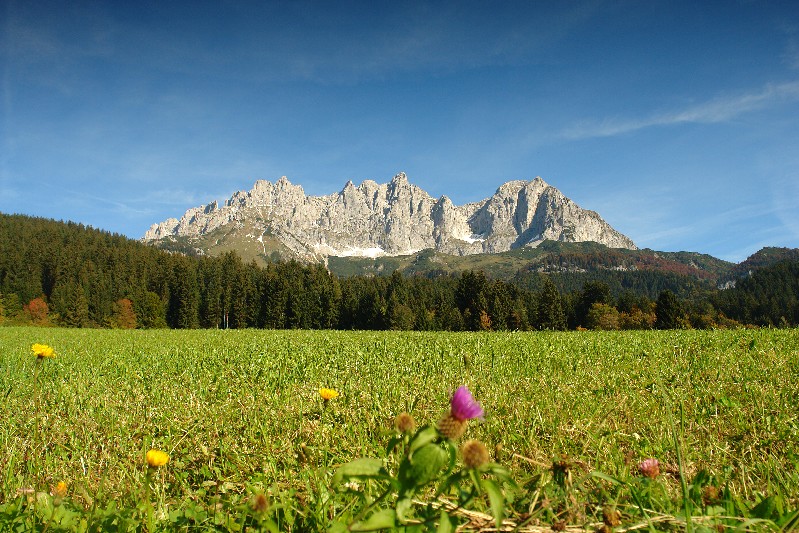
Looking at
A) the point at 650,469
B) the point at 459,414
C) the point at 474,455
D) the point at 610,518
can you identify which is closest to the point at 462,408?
the point at 459,414

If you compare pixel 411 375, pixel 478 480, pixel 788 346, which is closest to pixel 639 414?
pixel 411 375

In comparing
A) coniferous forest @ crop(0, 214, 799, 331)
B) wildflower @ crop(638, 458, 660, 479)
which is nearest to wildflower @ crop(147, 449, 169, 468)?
wildflower @ crop(638, 458, 660, 479)

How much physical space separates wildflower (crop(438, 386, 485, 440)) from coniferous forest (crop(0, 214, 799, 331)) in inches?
2793

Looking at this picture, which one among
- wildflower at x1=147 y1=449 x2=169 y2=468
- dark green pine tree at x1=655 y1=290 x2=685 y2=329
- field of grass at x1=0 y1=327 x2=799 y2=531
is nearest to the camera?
wildflower at x1=147 y1=449 x2=169 y2=468

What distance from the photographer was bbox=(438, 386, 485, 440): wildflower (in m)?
1.16

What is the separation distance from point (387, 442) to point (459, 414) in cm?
243

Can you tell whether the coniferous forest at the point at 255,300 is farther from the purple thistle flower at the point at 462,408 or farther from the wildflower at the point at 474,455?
the wildflower at the point at 474,455

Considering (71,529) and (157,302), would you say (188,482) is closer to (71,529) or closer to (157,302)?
(71,529)

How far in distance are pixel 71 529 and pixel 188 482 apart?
1.06 meters

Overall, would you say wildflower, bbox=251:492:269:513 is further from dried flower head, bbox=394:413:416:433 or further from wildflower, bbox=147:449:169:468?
dried flower head, bbox=394:413:416:433

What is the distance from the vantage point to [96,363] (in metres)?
8.72

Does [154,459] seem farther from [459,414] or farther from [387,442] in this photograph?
[387,442]

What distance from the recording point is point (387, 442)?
3.40m

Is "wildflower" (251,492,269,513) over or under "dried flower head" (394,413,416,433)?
under
